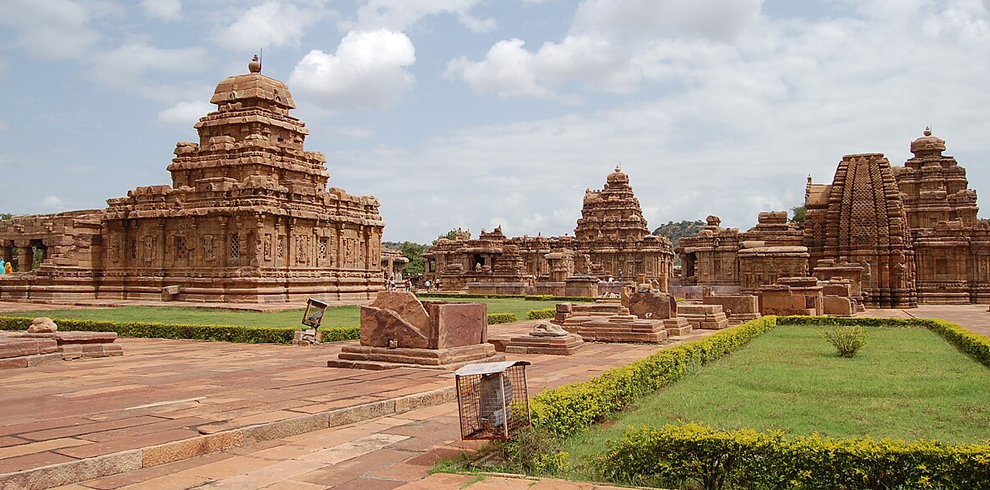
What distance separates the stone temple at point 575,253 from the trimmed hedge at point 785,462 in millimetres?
40117

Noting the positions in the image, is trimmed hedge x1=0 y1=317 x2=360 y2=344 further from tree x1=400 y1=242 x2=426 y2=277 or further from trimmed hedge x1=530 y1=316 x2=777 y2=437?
tree x1=400 y1=242 x2=426 y2=277

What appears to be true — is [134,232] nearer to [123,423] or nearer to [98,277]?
[98,277]

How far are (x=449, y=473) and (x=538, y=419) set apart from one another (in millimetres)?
991

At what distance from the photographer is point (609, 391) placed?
7289mm

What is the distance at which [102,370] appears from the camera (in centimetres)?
1010

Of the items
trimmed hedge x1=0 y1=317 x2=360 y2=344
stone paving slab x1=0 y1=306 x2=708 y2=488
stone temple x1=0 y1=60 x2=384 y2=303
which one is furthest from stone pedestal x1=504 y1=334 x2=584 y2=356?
stone temple x1=0 y1=60 x2=384 y2=303

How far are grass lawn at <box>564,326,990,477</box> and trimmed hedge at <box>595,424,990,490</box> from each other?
1.79 feet

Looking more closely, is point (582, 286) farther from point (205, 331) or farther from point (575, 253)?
point (205, 331)

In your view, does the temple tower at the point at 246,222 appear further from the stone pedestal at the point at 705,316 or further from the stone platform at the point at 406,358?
the stone platform at the point at 406,358

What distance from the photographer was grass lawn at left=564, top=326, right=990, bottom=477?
659cm

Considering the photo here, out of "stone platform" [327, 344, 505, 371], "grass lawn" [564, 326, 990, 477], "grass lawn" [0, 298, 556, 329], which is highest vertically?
"grass lawn" [0, 298, 556, 329]

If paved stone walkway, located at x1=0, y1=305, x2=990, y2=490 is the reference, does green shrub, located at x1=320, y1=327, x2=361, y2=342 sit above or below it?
above

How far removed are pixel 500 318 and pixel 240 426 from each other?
15871 mm

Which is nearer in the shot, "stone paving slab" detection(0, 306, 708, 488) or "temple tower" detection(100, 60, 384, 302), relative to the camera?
"stone paving slab" detection(0, 306, 708, 488)
